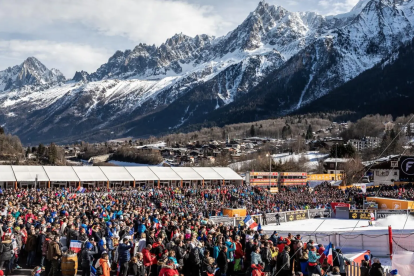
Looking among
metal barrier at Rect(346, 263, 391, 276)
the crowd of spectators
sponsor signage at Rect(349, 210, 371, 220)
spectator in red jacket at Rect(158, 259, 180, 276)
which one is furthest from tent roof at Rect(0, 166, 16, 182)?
metal barrier at Rect(346, 263, 391, 276)

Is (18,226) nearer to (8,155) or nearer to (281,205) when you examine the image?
(281,205)

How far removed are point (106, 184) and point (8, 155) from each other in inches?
3225

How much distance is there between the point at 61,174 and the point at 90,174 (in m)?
3.19

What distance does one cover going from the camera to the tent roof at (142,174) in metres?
49.2

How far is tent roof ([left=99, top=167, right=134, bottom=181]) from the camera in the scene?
47856mm

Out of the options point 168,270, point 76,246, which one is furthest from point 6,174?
point 168,270

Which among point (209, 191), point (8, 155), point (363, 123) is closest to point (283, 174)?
point (209, 191)

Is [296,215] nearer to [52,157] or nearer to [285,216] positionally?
[285,216]

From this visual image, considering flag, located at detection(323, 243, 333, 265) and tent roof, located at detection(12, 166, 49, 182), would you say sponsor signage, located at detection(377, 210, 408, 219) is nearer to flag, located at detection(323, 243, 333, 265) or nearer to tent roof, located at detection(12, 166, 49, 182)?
flag, located at detection(323, 243, 333, 265)

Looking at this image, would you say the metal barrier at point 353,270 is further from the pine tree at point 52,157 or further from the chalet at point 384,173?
the pine tree at point 52,157

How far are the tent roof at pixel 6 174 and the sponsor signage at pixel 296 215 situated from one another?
2542 centimetres

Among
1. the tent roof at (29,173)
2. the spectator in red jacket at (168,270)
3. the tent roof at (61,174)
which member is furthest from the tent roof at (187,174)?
the spectator in red jacket at (168,270)

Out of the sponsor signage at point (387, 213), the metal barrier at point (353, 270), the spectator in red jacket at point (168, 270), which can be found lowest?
the sponsor signage at point (387, 213)

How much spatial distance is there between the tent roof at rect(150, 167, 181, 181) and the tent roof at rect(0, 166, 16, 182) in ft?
49.9
